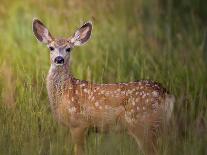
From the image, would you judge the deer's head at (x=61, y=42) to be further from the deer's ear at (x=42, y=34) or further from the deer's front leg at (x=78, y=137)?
the deer's front leg at (x=78, y=137)

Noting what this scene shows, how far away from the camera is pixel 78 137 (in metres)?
8.66

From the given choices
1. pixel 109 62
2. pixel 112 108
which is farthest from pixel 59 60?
pixel 109 62

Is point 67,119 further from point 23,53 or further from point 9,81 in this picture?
point 23,53

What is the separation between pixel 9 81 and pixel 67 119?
1.70 ft

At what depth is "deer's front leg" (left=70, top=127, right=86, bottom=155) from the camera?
861cm

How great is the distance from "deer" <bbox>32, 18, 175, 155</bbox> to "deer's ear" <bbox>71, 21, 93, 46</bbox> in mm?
177

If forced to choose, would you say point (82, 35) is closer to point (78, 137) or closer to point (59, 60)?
point (59, 60)

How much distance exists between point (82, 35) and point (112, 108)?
2.92 ft

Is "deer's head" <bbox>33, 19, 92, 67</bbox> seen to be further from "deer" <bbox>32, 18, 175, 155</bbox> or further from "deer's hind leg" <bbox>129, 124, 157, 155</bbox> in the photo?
"deer's hind leg" <bbox>129, 124, 157, 155</bbox>

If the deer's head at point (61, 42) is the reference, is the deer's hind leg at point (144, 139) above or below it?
below

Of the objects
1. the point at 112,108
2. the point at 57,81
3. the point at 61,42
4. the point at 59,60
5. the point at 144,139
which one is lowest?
the point at 144,139

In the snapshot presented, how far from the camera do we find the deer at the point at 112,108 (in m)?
8.54

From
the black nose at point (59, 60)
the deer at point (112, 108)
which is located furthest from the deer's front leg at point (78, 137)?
the black nose at point (59, 60)

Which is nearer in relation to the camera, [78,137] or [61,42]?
[78,137]
